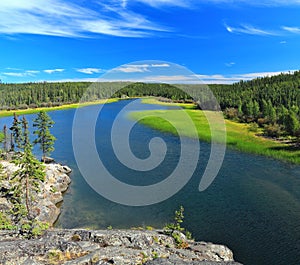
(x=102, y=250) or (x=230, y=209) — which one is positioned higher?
(x=102, y=250)

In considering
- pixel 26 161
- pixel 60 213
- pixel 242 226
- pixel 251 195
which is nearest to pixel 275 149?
pixel 251 195

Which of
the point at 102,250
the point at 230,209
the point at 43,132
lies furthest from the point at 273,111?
the point at 102,250

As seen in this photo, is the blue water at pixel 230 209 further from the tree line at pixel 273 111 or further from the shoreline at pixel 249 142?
the tree line at pixel 273 111

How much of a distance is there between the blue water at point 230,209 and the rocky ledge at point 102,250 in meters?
6.46

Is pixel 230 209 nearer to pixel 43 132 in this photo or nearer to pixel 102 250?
pixel 102 250

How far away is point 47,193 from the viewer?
46750 millimetres

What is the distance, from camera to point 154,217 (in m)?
40.4

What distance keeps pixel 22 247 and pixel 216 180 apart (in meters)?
37.4

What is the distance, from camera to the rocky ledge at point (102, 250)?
69.4 ft

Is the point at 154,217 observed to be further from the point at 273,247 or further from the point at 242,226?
the point at 273,247

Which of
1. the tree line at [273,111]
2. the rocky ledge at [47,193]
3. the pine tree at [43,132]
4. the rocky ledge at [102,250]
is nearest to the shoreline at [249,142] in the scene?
the tree line at [273,111]

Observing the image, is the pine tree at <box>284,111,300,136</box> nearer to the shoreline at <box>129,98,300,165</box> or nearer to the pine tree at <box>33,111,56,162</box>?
the shoreline at <box>129,98,300,165</box>

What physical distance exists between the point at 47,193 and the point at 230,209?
28.0 metres

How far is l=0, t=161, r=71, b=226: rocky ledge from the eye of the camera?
40656 mm
